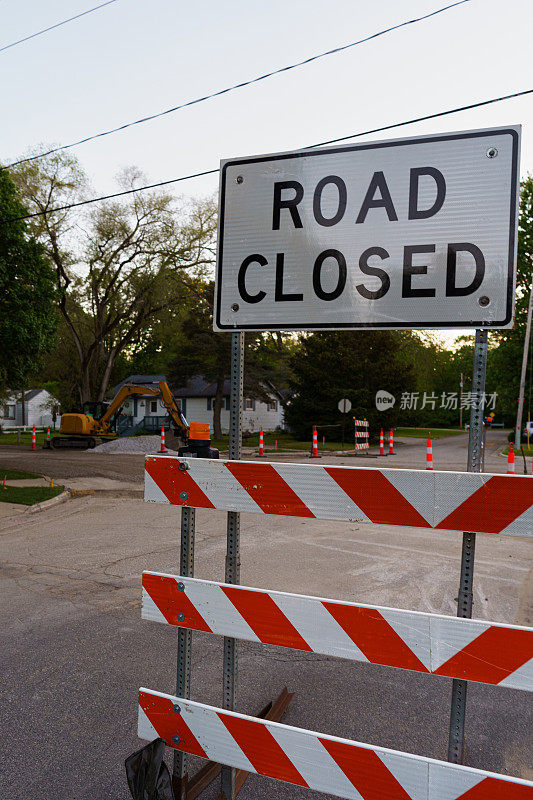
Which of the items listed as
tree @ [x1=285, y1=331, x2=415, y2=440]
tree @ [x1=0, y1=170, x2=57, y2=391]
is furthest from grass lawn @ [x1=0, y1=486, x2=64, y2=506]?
tree @ [x1=285, y1=331, x2=415, y2=440]

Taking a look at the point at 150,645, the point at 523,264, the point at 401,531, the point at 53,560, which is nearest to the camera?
the point at 150,645

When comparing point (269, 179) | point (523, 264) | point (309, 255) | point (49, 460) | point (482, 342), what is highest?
point (523, 264)

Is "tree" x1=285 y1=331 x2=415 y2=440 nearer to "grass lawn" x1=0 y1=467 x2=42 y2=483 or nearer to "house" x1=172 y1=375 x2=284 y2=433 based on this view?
"house" x1=172 y1=375 x2=284 y2=433

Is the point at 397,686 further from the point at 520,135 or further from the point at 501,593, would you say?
the point at 520,135

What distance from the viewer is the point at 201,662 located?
4.25 metres

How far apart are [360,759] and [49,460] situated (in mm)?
19980

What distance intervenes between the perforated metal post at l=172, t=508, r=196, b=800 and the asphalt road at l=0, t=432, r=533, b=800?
0.97 ft

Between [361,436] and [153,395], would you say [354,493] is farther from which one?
[361,436]

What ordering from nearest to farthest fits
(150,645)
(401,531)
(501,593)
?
1. (150,645)
2. (501,593)
3. (401,531)

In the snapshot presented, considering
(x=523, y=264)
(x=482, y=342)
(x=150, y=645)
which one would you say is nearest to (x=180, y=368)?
(x=523, y=264)

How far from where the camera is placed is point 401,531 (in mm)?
9438

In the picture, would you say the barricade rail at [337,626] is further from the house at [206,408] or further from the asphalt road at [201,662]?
the house at [206,408]

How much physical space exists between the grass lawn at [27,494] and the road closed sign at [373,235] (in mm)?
9549

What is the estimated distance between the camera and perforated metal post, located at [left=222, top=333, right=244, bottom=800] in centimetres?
276
